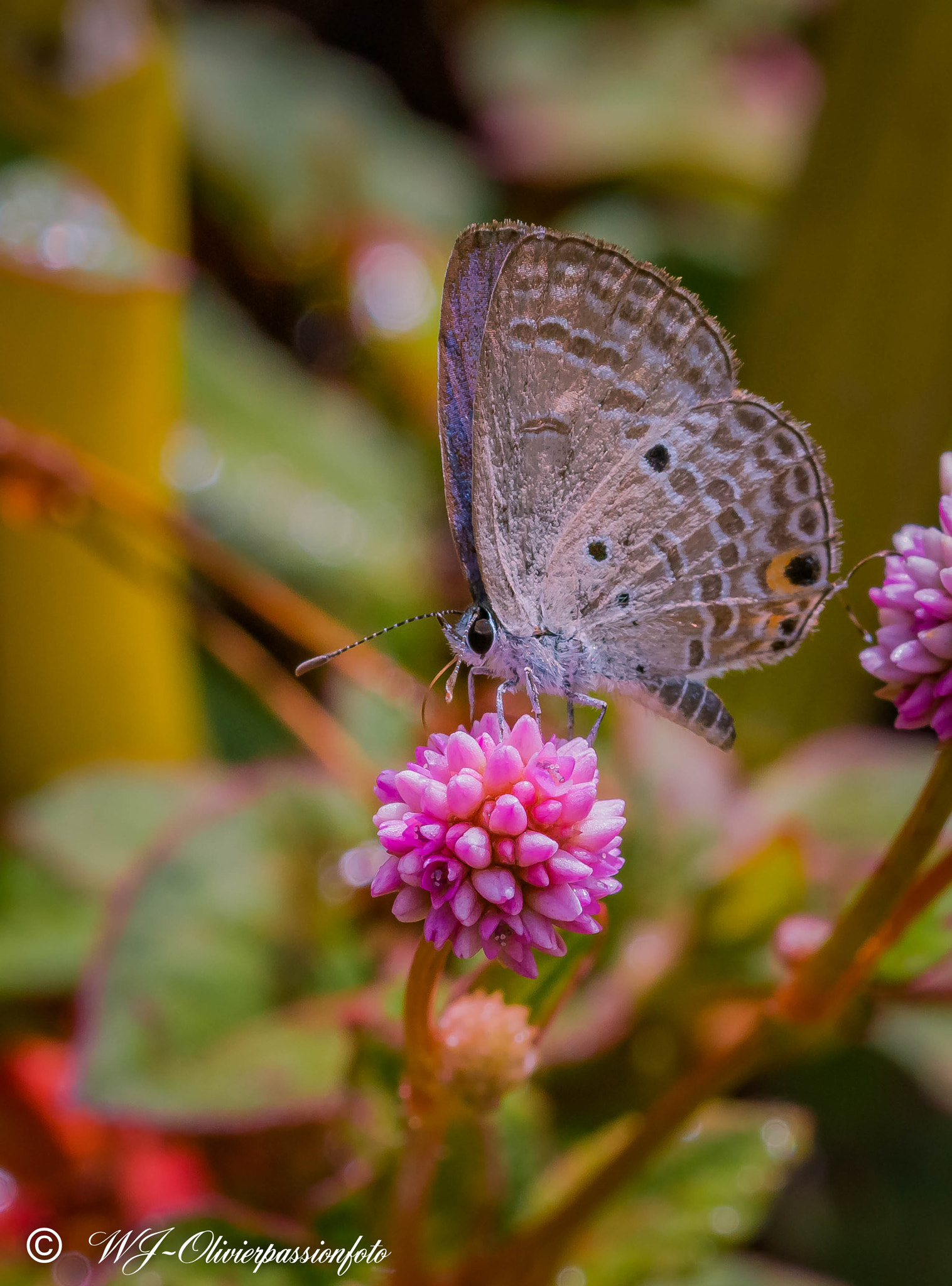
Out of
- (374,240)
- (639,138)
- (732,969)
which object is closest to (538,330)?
(732,969)

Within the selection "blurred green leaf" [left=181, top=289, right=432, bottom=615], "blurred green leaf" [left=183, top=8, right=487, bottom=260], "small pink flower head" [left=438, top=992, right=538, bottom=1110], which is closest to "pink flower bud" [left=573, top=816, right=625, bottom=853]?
"small pink flower head" [left=438, top=992, right=538, bottom=1110]

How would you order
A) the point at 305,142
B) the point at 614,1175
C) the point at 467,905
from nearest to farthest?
the point at 467,905, the point at 614,1175, the point at 305,142

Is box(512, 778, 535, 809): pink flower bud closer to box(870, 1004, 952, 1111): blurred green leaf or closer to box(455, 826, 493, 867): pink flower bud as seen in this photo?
box(455, 826, 493, 867): pink flower bud

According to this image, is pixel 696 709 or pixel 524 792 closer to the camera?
pixel 524 792

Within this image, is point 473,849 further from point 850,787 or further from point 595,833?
point 850,787

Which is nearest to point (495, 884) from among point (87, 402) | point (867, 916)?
point (867, 916)

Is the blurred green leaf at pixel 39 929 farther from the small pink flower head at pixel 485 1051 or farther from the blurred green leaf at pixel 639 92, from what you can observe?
the blurred green leaf at pixel 639 92

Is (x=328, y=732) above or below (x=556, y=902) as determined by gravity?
below
